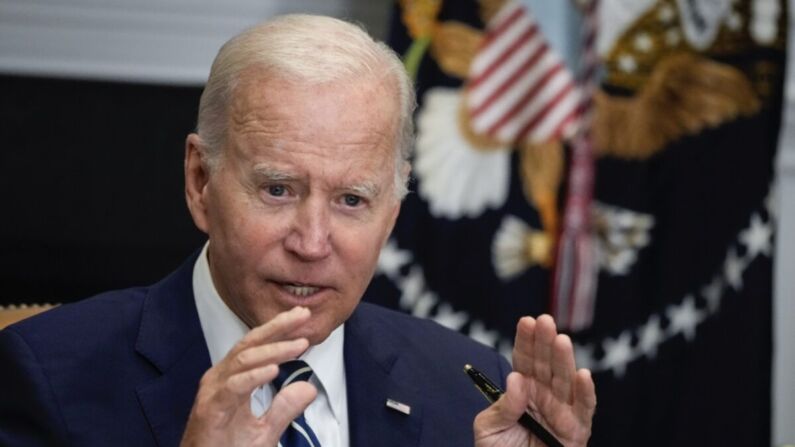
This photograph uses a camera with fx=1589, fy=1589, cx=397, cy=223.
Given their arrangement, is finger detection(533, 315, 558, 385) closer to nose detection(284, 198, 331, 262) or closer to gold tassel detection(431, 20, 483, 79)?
nose detection(284, 198, 331, 262)

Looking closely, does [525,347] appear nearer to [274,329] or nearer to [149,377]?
[274,329]

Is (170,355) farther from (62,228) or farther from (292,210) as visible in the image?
(62,228)

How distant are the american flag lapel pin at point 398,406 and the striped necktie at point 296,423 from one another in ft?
0.67

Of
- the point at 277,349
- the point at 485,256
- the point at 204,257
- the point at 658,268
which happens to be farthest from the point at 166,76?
the point at 277,349

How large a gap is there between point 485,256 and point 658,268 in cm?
52

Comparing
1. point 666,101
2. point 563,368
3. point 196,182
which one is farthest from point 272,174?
point 666,101

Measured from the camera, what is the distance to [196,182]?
2.79 m

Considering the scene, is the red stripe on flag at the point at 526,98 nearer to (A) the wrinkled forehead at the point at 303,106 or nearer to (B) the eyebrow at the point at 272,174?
(A) the wrinkled forehead at the point at 303,106

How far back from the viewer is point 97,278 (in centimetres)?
476

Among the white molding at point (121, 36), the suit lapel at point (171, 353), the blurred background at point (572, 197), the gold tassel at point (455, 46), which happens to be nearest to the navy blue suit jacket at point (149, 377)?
the suit lapel at point (171, 353)

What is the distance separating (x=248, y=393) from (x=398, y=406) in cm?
73

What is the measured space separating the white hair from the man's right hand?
19.6 inches

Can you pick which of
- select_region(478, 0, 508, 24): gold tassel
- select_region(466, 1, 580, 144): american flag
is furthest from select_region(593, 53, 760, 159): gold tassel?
select_region(478, 0, 508, 24): gold tassel

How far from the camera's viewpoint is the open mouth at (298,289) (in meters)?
2.64
